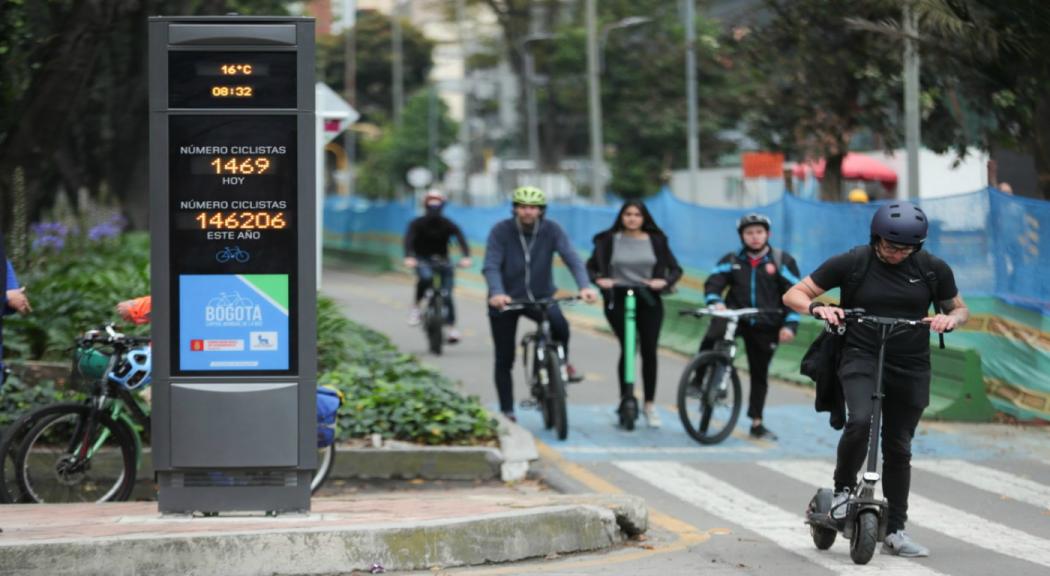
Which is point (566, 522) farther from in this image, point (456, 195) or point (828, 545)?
point (456, 195)

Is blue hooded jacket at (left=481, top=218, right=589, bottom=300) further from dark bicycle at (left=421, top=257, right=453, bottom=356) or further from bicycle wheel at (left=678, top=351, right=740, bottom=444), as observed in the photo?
dark bicycle at (left=421, top=257, right=453, bottom=356)

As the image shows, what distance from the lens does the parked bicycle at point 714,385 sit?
12.8 meters

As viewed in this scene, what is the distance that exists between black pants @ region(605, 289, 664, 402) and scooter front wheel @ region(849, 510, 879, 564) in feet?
17.9

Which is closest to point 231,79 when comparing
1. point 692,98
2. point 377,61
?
point 692,98

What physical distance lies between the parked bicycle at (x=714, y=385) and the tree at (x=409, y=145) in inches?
2511

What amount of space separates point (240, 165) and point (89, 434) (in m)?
1.85

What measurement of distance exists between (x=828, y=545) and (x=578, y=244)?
19370 mm

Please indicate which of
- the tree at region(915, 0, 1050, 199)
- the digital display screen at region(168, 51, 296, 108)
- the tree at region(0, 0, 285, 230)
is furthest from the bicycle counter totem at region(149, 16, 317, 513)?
the tree at region(915, 0, 1050, 199)

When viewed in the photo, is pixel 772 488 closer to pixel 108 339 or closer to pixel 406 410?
pixel 406 410

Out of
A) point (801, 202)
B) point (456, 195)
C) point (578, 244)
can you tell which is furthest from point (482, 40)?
point (801, 202)

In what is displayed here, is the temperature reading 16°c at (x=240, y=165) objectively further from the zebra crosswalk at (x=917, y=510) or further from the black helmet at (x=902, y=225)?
the zebra crosswalk at (x=917, y=510)

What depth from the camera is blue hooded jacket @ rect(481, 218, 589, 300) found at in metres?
13.3

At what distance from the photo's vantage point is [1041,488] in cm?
1085

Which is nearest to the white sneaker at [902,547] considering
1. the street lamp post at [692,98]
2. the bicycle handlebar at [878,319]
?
the bicycle handlebar at [878,319]
